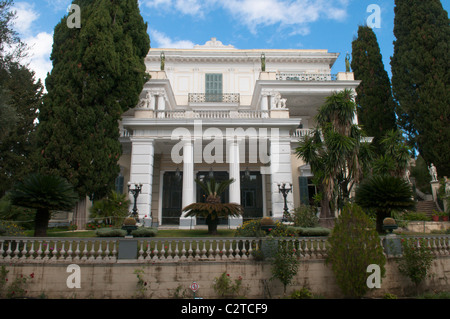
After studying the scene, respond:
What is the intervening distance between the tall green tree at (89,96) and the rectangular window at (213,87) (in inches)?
346

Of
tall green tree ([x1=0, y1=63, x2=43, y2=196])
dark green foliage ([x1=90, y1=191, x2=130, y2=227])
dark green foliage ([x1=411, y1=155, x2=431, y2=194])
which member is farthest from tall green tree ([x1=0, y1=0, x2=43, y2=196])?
dark green foliage ([x1=411, y1=155, x2=431, y2=194])

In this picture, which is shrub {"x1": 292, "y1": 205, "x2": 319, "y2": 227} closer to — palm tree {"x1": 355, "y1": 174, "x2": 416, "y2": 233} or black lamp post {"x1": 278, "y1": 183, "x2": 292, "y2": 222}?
black lamp post {"x1": 278, "y1": 183, "x2": 292, "y2": 222}

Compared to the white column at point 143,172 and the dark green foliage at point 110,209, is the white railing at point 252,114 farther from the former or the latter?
the dark green foliage at point 110,209

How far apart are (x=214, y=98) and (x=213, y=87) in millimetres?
1231

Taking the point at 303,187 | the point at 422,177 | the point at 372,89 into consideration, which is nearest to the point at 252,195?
the point at 303,187

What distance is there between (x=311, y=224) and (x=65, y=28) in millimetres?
16436

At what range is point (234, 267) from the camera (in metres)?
8.92

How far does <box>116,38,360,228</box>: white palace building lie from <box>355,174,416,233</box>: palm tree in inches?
202

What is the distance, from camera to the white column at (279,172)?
16719 millimetres

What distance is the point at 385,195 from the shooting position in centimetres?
1137

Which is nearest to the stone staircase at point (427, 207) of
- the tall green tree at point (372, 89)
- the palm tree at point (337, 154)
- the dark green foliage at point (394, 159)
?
the tall green tree at point (372, 89)

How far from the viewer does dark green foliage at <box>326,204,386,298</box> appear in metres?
8.12

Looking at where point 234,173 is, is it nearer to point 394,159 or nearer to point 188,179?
point 188,179

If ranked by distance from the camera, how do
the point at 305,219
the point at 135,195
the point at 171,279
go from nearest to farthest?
1. the point at 171,279
2. the point at 305,219
3. the point at 135,195
